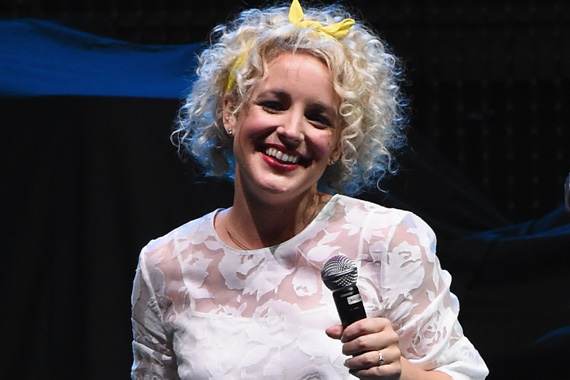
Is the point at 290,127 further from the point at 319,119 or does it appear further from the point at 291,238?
the point at 291,238

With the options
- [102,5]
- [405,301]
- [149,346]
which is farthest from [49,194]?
[102,5]

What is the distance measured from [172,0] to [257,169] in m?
2.43

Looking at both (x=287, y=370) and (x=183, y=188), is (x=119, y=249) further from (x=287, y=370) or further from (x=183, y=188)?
(x=287, y=370)

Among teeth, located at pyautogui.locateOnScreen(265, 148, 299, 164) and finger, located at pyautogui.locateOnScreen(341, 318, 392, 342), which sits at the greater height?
teeth, located at pyautogui.locateOnScreen(265, 148, 299, 164)

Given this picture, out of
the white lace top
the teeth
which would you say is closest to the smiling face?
the teeth

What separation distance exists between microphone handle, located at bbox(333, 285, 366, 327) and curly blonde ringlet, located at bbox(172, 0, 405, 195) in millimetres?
412

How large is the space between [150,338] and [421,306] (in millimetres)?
481

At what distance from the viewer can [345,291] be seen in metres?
1.18

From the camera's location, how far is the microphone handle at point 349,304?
1.18m

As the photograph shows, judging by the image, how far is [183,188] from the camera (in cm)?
240

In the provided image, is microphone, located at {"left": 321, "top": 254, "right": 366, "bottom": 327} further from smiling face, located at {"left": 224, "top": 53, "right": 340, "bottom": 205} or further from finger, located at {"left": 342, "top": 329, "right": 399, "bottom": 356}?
smiling face, located at {"left": 224, "top": 53, "right": 340, "bottom": 205}

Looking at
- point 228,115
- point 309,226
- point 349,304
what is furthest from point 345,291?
point 228,115

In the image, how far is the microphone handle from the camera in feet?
3.88

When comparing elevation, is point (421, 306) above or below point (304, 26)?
below
